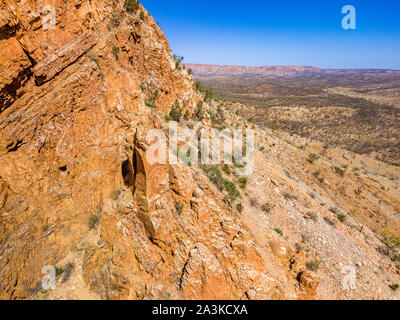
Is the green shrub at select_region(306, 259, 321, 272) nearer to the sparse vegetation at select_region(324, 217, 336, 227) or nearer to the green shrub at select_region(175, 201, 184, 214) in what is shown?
the sparse vegetation at select_region(324, 217, 336, 227)

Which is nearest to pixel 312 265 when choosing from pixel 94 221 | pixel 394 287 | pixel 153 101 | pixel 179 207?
pixel 394 287

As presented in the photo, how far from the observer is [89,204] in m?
9.29

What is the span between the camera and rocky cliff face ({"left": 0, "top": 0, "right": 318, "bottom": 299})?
7.33m

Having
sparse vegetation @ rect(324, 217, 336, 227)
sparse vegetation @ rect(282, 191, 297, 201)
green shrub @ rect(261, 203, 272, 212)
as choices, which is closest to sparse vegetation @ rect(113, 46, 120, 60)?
green shrub @ rect(261, 203, 272, 212)

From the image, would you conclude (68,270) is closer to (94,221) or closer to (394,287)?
(94,221)

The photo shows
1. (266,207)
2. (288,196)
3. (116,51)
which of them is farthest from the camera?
(288,196)

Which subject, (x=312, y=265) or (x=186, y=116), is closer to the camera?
(x=312, y=265)

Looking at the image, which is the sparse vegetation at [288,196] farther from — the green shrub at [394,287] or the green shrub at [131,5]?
the green shrub at [131,5]

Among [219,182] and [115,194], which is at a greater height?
[115,194]

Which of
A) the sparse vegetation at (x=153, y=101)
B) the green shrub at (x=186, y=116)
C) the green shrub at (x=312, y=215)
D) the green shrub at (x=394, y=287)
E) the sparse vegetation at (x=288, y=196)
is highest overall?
the sparse vegetation at (x=153, y=101)

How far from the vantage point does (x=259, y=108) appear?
73.1 meters

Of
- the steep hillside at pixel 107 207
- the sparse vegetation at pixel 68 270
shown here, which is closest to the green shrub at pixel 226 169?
the steep hillside at pixel 107 207

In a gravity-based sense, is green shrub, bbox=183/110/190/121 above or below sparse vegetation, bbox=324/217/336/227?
above

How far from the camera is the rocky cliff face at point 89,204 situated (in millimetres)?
7328
